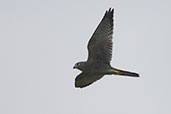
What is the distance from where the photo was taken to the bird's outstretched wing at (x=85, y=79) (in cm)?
1525

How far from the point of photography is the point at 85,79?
15.5 metres

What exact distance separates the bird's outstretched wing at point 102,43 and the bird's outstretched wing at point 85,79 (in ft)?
3.10

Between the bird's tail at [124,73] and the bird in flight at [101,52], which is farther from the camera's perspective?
the bird in flight at [101,52]

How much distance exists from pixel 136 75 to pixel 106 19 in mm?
2354

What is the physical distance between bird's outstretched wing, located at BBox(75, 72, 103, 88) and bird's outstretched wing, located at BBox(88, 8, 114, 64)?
94cm

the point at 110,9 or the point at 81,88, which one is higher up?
the point at 110,9

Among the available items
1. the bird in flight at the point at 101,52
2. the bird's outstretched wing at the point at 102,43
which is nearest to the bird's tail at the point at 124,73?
the bird in flight at the point at 101,52

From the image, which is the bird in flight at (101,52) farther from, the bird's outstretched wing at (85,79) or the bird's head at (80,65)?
the bird's outstretched wing at (85,79)

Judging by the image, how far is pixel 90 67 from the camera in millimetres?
14492

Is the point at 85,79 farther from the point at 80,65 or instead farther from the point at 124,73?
the point at 124,73

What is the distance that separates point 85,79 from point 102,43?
186 centimetres

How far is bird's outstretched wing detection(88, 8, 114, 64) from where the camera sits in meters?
14.4

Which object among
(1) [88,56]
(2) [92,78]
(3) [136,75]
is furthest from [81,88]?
(3) [136,75]

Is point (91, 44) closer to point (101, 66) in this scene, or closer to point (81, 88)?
point (101, 66)
